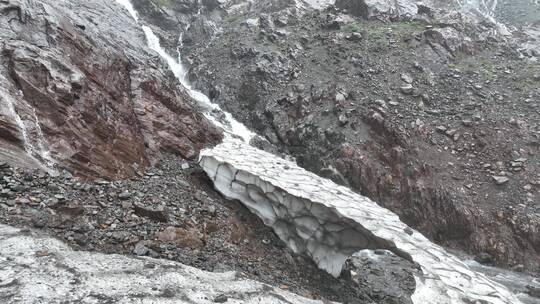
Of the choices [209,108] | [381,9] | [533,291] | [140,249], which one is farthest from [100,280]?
[381,9]

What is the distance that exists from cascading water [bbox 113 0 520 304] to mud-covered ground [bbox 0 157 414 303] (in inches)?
15.1

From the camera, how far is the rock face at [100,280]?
5.00m

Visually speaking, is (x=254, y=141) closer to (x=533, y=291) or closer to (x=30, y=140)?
→ (x=30, y=140)

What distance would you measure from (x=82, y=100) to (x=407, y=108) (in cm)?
1406

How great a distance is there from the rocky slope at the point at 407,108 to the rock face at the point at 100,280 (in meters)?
10.8

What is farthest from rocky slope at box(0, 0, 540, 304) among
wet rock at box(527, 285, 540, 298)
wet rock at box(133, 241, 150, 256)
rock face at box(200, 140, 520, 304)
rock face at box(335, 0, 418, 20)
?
wet rock at box(527, 285, 540, 298)

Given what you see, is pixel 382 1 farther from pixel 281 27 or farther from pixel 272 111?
pixel 272 111

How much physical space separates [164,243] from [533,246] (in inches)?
527

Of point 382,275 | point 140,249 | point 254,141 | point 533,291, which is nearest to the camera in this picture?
point 140,249

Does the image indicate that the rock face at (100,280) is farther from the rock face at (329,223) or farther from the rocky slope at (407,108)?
the rocky slope at (407,108)

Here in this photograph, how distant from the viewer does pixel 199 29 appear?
93.7 feet

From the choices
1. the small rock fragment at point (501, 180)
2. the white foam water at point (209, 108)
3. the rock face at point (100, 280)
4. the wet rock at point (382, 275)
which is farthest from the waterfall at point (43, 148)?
the small rock fragment at point (501, 180)

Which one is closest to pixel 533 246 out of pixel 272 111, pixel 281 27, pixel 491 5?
pixel 272 111

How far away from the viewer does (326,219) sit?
906 cm
